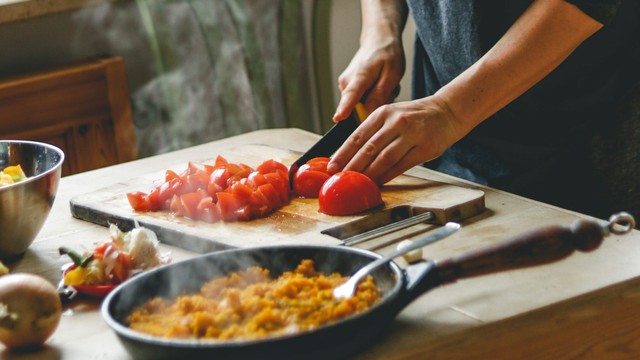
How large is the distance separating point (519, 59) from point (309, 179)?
45 centimetres

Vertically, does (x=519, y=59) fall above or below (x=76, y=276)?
above

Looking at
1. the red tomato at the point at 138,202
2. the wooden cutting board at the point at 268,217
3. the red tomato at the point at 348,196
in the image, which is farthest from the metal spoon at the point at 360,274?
the red tomato at the point at 138,202

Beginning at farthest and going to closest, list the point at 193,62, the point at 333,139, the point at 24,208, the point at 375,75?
the point at 193,62 → the point at 375,75 → the point at 333,139 → the point at 24,208

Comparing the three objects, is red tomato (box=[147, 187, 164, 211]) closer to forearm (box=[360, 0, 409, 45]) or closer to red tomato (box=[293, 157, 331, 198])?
red tomato (box=[293, 157, 331, 198])

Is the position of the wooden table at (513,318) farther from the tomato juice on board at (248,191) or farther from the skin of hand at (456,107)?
the skin of hand at (456,107)

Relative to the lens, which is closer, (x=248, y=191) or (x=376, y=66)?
(x=248, y=191)

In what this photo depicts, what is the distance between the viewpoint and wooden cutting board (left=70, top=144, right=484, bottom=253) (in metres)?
1.54

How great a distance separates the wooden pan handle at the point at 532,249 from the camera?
43.1 inches

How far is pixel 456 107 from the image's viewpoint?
175cm

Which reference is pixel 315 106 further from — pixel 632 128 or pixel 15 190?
pixel 15 190

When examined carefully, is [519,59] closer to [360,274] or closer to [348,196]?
[348,196]

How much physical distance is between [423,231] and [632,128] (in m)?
0.64

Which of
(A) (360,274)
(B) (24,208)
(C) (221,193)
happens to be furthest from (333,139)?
(A) (360,274)

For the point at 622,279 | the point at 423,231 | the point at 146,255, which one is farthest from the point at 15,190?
the point at 622,279
